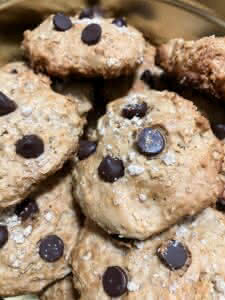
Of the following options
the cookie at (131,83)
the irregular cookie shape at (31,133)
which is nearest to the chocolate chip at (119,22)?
the cookie at (131,83)

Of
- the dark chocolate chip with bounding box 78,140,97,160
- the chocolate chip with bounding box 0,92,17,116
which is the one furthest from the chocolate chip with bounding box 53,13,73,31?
the dark chocolate chip with bounding box 78,140,97,160

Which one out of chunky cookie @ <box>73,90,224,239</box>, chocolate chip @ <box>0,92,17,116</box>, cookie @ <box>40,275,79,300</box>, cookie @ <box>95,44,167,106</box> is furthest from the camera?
cookie @ <box>95,44,167,106</box>

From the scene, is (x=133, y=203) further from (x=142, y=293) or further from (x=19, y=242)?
(x=19, y=242)

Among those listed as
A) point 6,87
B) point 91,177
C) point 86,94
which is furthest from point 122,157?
point 6,87

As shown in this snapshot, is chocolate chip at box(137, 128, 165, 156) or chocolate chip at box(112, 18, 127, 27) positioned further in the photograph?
chocolate chip at box(112, 18, 127, 27)

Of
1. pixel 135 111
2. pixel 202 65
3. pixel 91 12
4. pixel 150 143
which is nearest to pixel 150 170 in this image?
pixel 150 143

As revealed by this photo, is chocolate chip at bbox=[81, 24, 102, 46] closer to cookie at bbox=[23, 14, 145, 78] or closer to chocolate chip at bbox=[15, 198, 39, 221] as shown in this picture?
cookie at bbox=[23, 14, 145, 78]
